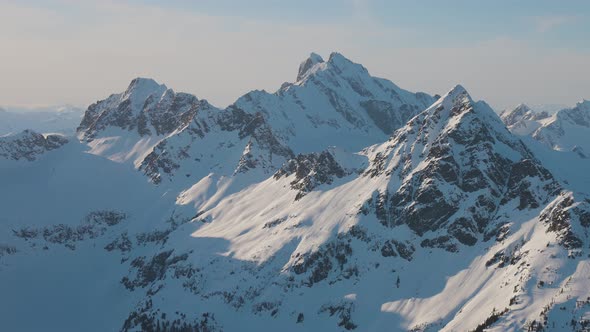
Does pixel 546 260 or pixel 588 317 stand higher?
pixel 546 260

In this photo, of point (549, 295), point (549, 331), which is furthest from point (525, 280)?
point (549, 331)

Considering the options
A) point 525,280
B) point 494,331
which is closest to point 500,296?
point 525,280

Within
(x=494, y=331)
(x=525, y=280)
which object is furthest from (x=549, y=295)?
(x=494, y=331)

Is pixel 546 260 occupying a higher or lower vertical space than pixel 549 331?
higher

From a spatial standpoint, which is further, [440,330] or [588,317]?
[440,330]

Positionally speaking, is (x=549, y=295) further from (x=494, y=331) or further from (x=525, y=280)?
(x=494, y=331)

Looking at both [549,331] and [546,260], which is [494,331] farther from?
[546,260]

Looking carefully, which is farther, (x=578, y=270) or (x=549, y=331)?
(x=578, y=270)
